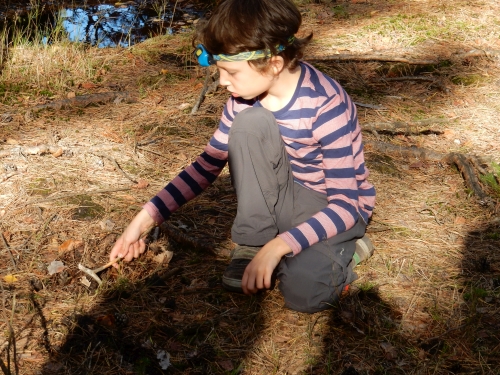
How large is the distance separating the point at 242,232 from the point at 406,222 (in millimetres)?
1112

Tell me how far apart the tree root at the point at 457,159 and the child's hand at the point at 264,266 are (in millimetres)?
1540

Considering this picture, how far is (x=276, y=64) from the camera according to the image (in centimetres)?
234

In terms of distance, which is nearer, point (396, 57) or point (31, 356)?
point (31, 356)

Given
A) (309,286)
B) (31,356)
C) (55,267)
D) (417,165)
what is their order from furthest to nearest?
(417,165)
(55,267)
(309,286)
(31,356)

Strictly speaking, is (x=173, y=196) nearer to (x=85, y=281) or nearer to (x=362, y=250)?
(x=85, y=281)

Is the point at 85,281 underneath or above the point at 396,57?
underneath

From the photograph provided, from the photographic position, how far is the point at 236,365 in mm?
2207

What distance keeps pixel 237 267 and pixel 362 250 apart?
642 millimetres

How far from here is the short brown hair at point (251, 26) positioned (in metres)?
2.22

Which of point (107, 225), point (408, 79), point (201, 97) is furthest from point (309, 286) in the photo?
point (408, 79)

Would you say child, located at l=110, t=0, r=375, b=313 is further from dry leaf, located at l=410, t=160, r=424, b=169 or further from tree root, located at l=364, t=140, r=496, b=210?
dry leaf, located at l=410, t=160, r=424, b=169

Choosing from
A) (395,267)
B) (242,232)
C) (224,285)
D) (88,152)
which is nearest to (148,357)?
(224,285)

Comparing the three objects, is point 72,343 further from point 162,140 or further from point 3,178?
point 162,140

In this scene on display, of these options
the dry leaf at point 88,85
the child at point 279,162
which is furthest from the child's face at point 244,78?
the dry leaf at point 88,85
